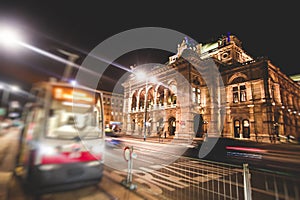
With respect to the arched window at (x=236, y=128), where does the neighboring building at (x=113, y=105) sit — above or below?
above

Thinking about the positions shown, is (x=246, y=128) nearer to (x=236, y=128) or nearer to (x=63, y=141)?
(x=236, y=128)

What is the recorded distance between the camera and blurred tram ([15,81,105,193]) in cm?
411

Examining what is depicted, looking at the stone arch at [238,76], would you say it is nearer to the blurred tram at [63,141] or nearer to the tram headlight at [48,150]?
the blurred tram at [63,141]

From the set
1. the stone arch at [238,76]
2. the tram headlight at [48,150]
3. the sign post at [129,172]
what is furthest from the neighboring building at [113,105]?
the tram headlight at [48,150]

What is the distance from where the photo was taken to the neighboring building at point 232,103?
25531mm

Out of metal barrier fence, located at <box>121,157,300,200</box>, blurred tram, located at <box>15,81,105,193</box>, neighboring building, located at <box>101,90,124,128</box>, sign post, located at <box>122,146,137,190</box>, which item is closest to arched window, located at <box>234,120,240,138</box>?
metal barrier fence, located at <box>121,157,300,200</box>

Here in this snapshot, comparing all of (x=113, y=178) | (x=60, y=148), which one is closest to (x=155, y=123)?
(x=113, y=178)

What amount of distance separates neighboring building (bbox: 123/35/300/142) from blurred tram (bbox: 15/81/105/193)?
66.4ft

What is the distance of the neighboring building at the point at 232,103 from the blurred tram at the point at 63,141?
20.2 metres

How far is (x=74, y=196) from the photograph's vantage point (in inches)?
174

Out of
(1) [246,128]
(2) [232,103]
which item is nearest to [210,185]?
(1) [246,128]

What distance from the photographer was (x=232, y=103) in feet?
94.6

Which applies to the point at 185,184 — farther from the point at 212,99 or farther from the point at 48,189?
the point at 212,99

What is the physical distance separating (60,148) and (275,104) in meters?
31.8
